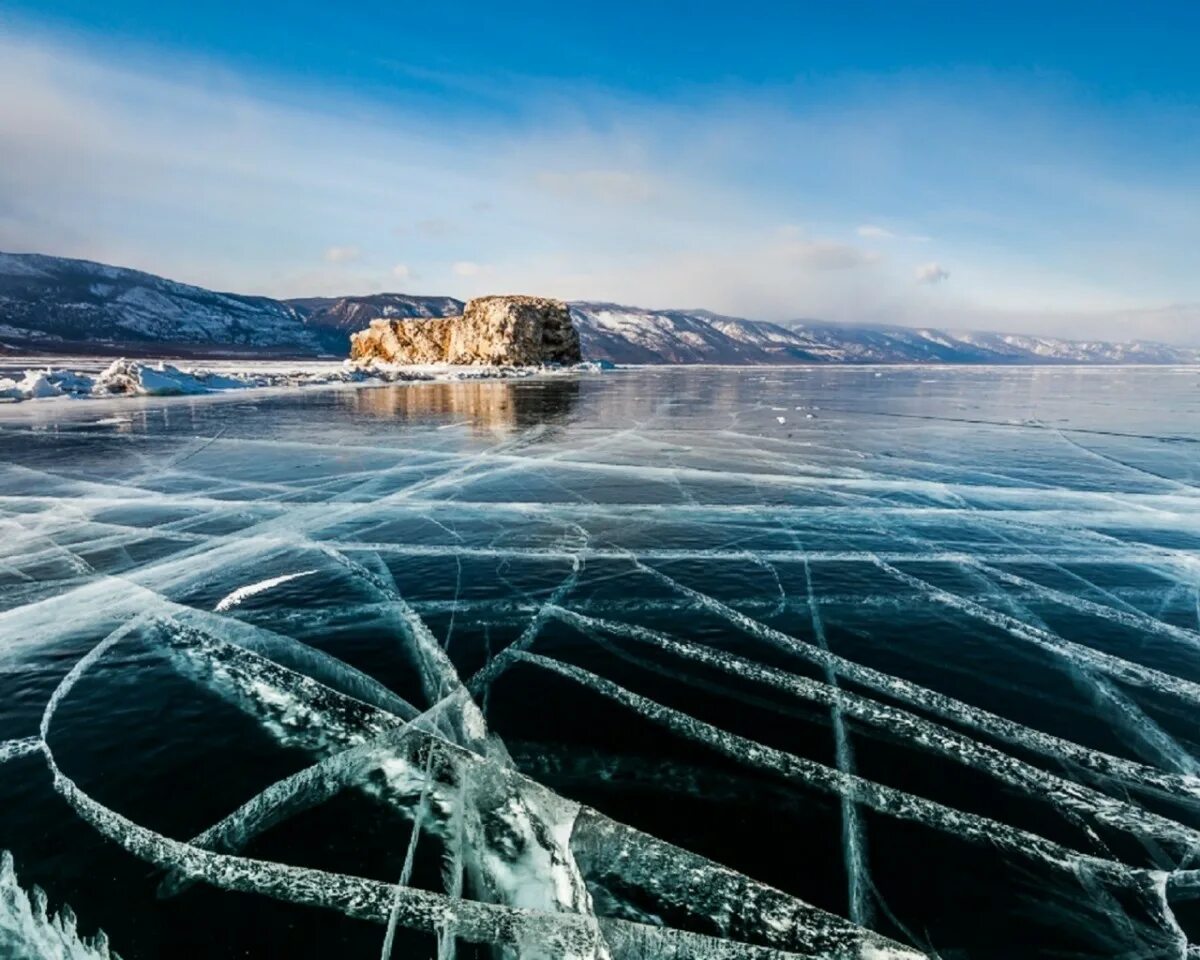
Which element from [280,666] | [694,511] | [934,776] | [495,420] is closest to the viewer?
[934,776]

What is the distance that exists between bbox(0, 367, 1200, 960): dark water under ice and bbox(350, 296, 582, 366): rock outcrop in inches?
3208

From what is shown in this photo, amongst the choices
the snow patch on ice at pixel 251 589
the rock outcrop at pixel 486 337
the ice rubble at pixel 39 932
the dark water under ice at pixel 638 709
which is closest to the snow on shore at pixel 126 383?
the dark water under ice at pixel 638 709

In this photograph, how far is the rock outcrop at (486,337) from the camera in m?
92.5

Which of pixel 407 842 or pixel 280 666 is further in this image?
pixel 280 666

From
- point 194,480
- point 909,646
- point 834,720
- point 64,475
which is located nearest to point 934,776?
point 834,720

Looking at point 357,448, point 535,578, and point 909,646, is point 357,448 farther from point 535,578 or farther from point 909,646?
point 909,646

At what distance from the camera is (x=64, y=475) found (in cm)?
1591

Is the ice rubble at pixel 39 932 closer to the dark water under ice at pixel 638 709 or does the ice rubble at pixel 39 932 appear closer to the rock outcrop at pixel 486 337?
the dark water under ice at pixel 638 709

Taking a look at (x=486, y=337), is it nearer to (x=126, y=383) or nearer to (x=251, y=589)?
(x=126, y=383)

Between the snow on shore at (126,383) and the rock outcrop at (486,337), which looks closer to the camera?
the snow on shore at (126,383)

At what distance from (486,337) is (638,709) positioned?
92.4 m

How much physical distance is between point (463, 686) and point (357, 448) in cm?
1737

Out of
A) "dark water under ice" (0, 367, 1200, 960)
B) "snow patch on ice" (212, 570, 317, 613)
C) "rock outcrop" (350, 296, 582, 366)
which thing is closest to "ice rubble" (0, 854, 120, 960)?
"dark water under ice" (0, 367, 1200, 960)

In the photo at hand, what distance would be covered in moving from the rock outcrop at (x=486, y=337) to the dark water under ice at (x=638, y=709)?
81493 mm
